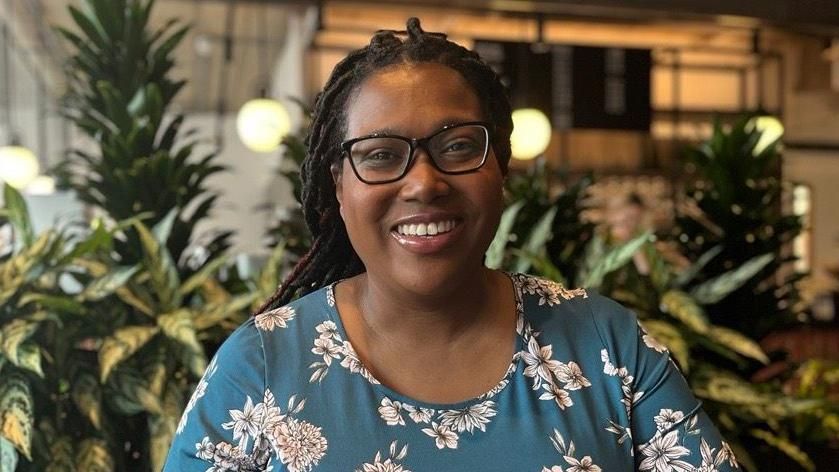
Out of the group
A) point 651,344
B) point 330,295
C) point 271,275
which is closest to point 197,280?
point 271,275

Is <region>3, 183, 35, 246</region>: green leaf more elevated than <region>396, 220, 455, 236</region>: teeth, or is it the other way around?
<region>396, 220, 455, 236</region>: teeth

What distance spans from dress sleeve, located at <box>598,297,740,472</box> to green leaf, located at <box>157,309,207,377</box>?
102cm

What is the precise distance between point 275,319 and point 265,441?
0.59ft

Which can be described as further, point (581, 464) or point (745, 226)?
point (745, 226)

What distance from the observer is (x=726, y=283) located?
2.30 meters

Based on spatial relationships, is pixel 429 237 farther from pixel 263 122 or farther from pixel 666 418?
pixel 263 122

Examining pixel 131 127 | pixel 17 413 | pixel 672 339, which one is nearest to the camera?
pixel 17 413

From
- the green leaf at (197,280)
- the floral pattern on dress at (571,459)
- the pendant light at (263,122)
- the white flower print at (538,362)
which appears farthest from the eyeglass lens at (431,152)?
the pendant light at (263,122)

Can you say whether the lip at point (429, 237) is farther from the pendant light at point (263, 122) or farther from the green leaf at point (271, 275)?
the pendant light at point (263, 122)

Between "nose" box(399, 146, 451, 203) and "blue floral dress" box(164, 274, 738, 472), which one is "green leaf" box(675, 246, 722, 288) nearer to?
"blue floral dress" box(164, 274, 738, 472)

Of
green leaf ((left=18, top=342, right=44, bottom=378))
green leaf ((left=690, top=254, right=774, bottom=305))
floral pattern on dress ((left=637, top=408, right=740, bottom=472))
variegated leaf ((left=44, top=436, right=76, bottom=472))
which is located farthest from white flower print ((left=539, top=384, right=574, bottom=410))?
green leaf ((left=690, top=254, right=774, bottom=305))

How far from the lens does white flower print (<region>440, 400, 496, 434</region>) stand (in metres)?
1.04

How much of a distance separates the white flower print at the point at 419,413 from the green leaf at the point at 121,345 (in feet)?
A: 3.07

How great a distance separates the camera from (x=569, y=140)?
22.8ft
